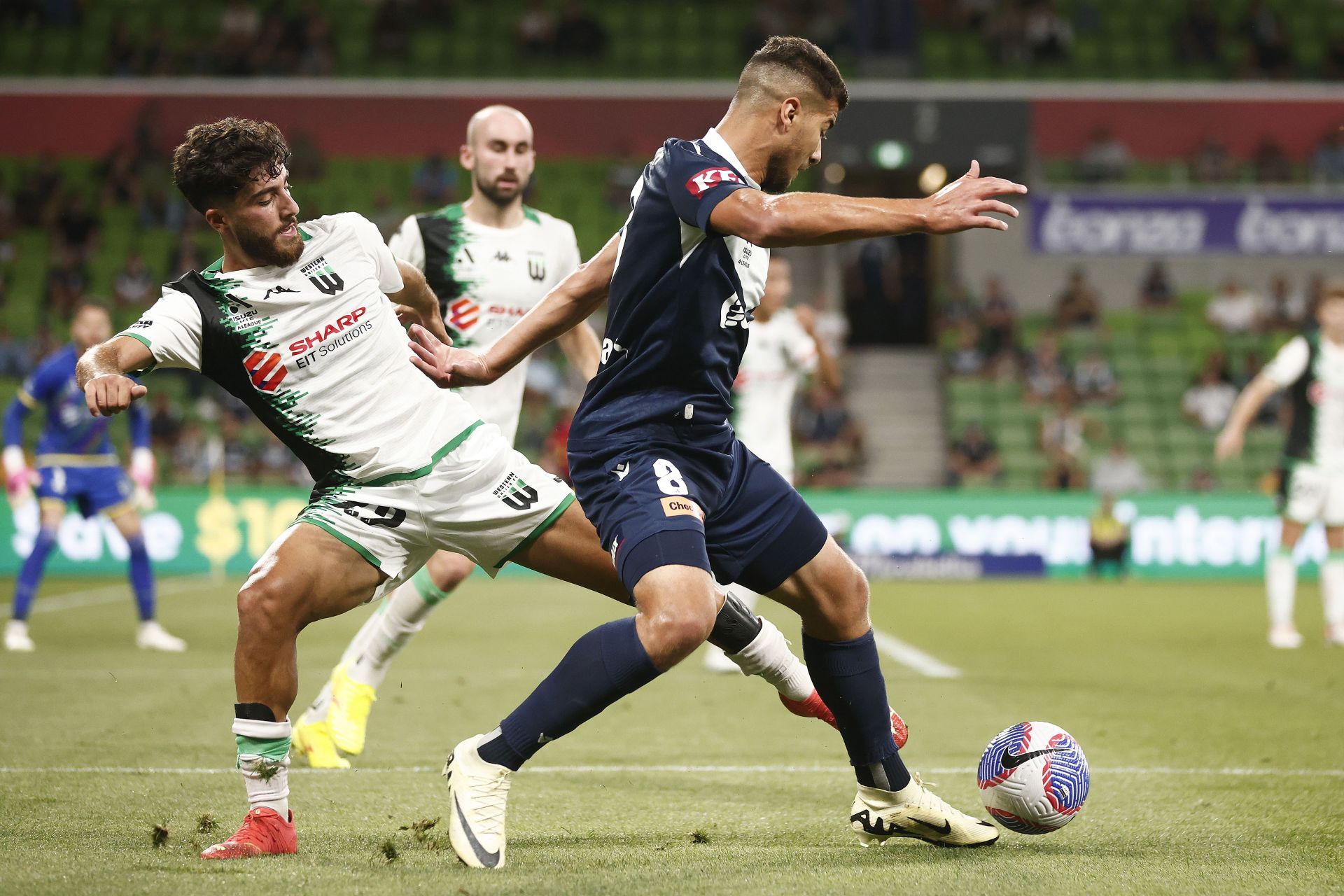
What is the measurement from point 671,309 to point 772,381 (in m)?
5.86

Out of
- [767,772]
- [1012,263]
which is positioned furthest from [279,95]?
[767,772]

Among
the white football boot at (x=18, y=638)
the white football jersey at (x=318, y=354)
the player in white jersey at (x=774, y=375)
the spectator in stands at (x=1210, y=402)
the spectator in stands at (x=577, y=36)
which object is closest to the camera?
the white football jersey at (x=318, y=354)

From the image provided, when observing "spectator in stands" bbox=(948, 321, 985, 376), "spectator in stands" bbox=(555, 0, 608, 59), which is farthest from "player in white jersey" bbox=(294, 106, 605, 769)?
"spectator in stands" bbox=(555, 0, 608, 59)

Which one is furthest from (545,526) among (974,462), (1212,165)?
(1212,165)

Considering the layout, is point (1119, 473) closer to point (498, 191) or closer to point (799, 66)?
point (498, 191)

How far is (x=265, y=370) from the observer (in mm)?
4227

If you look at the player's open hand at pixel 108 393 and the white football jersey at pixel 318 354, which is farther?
the white football jersey at pixel 318 354

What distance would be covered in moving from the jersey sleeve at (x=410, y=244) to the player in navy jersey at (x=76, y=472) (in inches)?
165

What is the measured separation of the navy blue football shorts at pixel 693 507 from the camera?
381 centimetres

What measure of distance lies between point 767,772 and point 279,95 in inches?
811

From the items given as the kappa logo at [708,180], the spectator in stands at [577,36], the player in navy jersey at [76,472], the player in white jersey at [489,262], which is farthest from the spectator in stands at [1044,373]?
the kappa logo at [708,180]

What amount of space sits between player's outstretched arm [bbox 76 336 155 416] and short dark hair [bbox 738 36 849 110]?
172cm

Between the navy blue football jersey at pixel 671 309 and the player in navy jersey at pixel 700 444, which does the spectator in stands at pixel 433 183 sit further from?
the navy blue football jersey at pixel 671 309

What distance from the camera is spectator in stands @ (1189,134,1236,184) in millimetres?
23219
